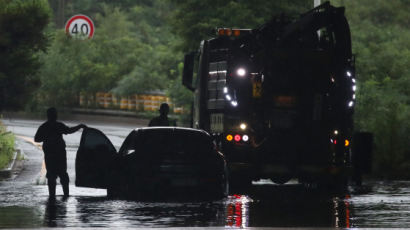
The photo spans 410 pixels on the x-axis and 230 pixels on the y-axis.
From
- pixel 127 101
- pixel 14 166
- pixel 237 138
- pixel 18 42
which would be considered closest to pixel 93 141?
pixel 237 138

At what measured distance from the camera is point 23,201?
2033cm

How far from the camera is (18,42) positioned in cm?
3102

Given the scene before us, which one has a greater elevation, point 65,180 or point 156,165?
point 156,165

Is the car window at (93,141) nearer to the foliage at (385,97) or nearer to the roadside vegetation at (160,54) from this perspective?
the roadside vegetation at (160,54)

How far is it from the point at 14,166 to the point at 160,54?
33.5 m

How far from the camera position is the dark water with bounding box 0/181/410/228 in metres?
16.5

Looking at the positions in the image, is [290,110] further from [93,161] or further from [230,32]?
[93,161]

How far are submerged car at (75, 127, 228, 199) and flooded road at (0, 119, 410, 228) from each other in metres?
0.27

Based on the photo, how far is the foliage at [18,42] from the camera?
3042cm

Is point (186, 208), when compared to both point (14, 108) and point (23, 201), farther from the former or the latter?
point (14, 108)

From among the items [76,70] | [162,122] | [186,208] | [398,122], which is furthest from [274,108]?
[76,70]

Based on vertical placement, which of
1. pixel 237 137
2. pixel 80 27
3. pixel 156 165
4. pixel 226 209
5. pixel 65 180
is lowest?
pixel 226 209

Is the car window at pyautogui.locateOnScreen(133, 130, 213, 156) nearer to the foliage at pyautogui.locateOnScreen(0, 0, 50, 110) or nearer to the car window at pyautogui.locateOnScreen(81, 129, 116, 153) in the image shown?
the car window at pyautogui.locateOnScreen(81, 129, 116, 153)

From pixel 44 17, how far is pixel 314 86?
10691 mm
